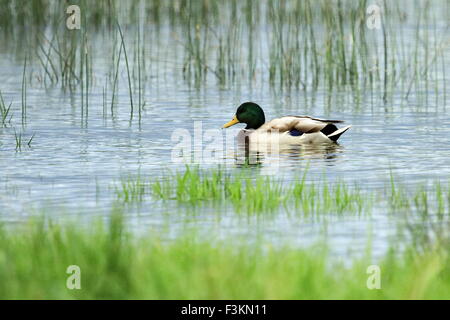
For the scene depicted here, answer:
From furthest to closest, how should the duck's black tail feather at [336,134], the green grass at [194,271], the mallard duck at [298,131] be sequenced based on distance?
the mallard duck at [298,131]
the duck's black tail feather at [336,134]
the green grass at [194,271]

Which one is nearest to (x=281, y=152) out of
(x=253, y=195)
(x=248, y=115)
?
Answer: (x=248, y=115)

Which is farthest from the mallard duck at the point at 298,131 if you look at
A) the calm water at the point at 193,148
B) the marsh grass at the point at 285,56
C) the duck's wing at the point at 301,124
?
the marsh grass at the point at 285,56

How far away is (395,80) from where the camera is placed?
61.9 feet

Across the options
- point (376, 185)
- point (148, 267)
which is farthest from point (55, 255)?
point (376, 185)

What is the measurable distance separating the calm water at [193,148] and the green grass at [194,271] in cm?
83

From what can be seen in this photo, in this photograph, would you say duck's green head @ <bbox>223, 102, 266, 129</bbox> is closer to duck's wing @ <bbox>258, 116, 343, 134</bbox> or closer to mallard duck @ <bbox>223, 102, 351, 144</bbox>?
mallard duck @ <bbox>223, 102, 351, 144</bbox>

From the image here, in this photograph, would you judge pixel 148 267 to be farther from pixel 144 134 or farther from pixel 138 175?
pixel 144 134

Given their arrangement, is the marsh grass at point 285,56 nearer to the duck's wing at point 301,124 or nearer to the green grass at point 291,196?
the duck's wing at point 301,124

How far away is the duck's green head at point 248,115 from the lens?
49.0 ft

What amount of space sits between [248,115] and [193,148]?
2.01 metres

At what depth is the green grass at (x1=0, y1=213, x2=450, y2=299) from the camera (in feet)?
20.6

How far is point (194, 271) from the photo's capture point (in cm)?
651

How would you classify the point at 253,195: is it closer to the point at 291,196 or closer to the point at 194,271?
the point at 291,196
